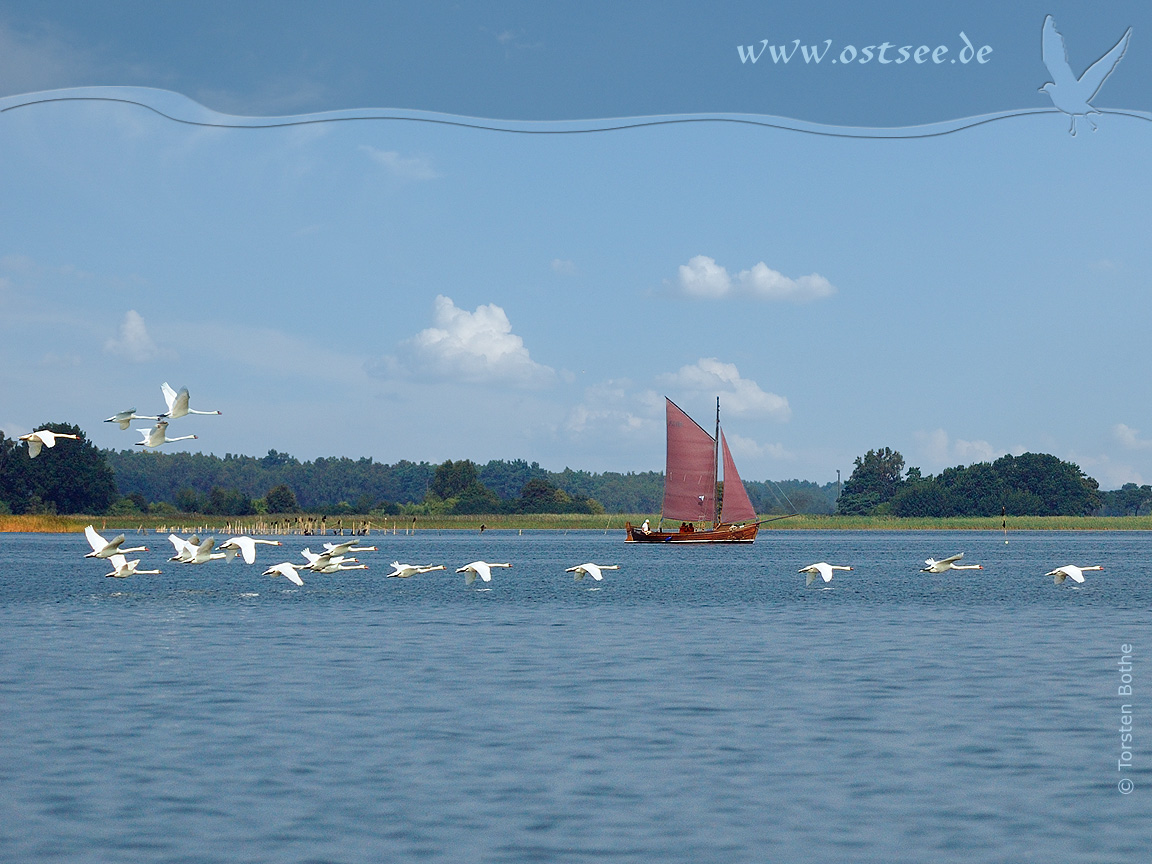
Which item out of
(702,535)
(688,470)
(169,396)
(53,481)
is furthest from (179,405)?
(53,481)

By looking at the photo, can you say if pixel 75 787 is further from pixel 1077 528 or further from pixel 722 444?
pixel 1077 528

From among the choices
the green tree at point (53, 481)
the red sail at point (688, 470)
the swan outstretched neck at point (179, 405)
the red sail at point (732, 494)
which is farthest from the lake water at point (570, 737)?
the green tree at point (53, 481)

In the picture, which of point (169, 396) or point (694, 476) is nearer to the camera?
point (169, 396)

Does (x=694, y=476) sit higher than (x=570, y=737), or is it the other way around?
(x=694, y=476)

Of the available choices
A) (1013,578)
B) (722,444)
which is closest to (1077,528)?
(722,444)

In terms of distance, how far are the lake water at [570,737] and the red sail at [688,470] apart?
215 ft

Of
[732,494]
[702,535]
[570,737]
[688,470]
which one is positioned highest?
[688,470]

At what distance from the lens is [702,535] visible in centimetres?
12825

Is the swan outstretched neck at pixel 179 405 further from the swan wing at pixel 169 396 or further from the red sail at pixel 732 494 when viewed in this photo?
the red sail at pixel 732 494

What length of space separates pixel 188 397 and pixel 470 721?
999 centimetres

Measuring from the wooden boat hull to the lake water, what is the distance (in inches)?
3170

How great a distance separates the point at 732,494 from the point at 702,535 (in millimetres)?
9644

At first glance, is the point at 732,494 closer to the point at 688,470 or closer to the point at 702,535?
the point at 688,470

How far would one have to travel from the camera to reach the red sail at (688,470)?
370 ft
